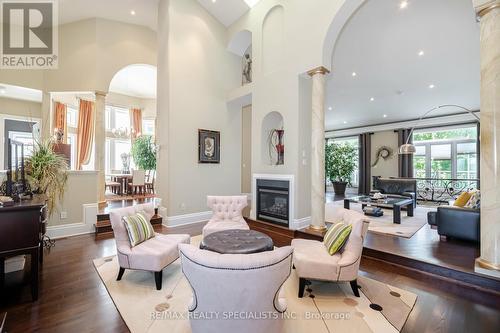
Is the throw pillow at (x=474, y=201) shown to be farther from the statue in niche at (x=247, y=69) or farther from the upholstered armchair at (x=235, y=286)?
the statue in niche at (x=247, y=69)

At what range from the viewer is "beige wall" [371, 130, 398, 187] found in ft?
36.3

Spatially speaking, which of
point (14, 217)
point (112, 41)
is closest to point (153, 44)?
point (112, 41)

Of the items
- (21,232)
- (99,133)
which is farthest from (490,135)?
(99,133)

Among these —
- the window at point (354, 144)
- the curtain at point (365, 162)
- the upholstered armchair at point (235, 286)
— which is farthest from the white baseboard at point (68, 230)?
the window at point (354, 144)

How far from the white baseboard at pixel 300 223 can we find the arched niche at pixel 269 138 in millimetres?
1433

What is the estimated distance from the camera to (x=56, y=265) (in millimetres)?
3203

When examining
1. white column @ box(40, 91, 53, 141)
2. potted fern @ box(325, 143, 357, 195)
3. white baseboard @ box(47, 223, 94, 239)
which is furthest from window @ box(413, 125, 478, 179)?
white column @ box(40, 91, 53, 141)

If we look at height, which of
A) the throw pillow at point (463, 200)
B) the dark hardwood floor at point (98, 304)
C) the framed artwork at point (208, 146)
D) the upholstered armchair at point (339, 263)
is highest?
the framed artwork at point (208, 146)

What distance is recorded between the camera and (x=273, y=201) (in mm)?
5082

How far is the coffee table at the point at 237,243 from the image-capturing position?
231 cm

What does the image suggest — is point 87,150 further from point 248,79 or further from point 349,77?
point 349,77

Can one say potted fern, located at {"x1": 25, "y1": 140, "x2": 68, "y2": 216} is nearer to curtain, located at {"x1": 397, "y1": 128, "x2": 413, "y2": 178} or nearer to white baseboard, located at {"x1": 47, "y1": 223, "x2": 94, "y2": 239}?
white baseboard, located at {"x1": 47, "y1": 223, "x2": 94, "y2": 239}

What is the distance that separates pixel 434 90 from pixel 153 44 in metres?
9.14

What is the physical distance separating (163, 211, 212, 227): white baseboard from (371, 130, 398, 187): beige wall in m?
9.64
